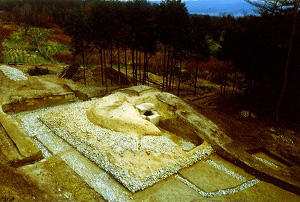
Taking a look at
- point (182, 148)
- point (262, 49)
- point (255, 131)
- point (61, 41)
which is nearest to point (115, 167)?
point (182, 148)

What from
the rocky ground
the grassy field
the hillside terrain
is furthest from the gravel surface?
the grassy field

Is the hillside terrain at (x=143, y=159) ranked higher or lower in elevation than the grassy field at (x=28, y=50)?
lower

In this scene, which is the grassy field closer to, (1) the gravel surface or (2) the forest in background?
(1) the gravel surface

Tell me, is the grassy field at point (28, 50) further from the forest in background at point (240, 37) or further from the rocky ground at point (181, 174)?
the rocky ground at point (181, 174)

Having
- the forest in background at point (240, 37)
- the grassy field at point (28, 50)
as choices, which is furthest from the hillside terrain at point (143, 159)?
the grassy field at point (28, 50)

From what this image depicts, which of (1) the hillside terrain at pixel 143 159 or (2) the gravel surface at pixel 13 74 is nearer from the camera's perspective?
(1) the hillside terrain at pixel 143 159

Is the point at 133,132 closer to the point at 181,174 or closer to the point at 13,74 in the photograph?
the point at 181,174

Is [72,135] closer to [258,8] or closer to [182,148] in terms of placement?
[182,148]

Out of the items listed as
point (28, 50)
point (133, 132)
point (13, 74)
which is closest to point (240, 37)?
point (133, 132)
